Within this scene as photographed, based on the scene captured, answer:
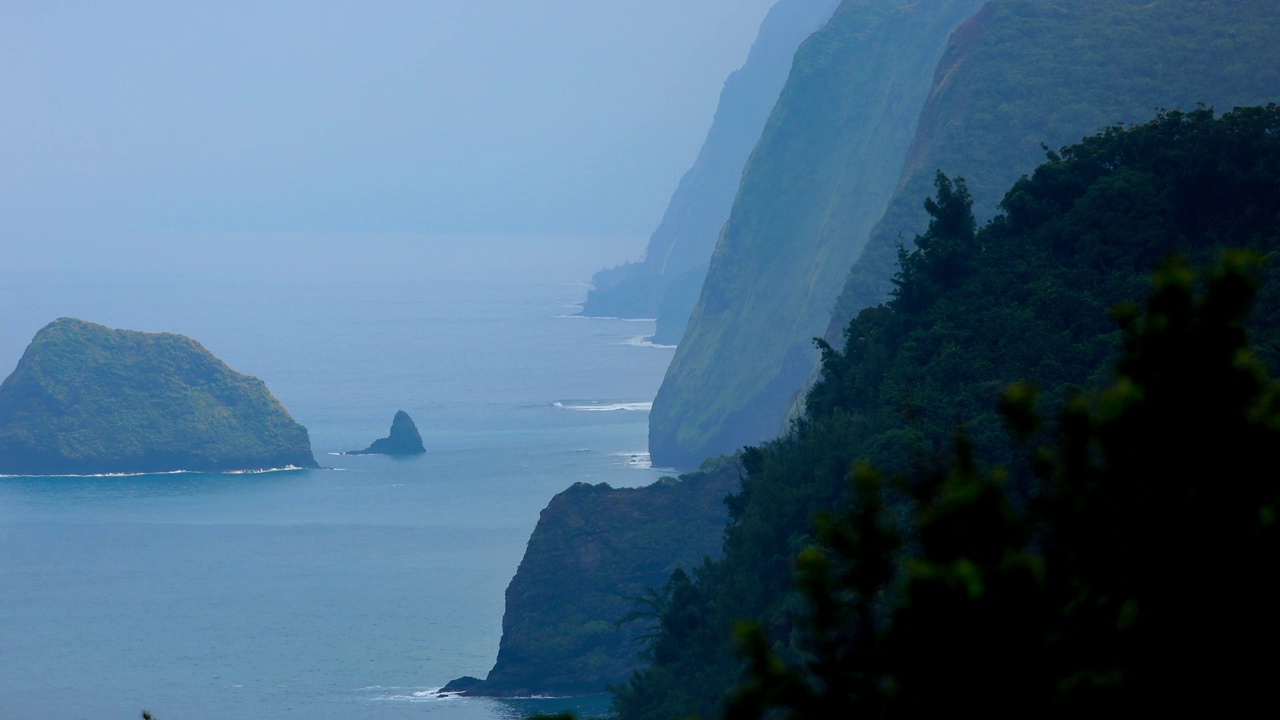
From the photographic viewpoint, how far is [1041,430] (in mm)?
20578

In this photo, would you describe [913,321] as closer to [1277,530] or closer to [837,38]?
[1277,530]

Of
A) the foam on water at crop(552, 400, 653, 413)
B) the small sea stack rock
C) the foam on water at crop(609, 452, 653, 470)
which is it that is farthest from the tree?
the foam on water at crop(552, 400, 653, 413)

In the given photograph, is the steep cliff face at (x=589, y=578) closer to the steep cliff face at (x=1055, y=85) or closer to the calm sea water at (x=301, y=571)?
the calm sea water at (x=301, y=571)

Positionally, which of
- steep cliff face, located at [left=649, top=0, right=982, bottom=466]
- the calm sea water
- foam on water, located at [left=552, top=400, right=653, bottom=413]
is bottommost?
the calm sea water

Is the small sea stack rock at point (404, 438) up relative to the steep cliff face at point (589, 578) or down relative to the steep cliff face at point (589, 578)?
up

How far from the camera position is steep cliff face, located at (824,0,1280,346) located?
95.0 meters

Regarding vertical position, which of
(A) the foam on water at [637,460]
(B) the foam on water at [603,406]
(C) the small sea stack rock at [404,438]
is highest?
(B) the foam on water at [603,406]

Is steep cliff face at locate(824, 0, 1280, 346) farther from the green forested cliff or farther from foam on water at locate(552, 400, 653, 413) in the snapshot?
foam on water at locate(552, 400, 653, 413)

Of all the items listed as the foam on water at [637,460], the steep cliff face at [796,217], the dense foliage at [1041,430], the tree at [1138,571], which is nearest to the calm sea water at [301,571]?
the foam on water at [637,460]

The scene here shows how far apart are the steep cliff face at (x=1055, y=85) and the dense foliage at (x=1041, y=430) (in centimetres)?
4159

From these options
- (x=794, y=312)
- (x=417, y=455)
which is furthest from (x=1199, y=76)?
(x=417, y=455)

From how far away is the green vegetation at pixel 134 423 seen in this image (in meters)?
146

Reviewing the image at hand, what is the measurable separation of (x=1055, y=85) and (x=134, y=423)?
89346 mm

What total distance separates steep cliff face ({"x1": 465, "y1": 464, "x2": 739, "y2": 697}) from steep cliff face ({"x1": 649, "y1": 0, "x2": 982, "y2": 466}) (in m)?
64.1
